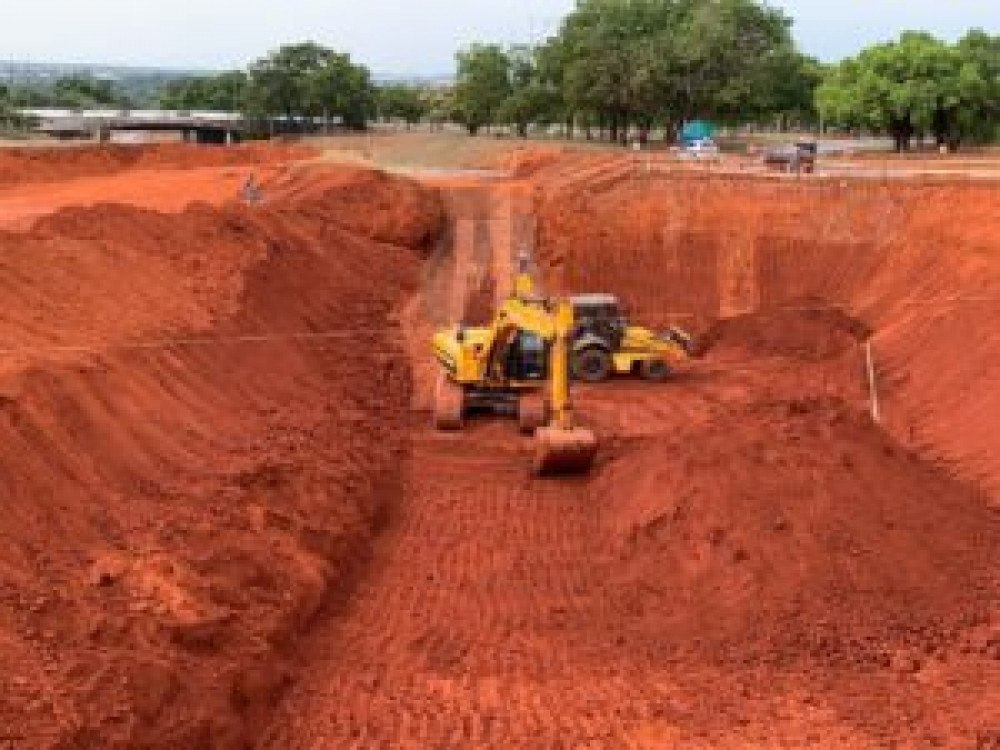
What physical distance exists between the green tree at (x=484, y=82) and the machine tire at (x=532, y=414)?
192 feet

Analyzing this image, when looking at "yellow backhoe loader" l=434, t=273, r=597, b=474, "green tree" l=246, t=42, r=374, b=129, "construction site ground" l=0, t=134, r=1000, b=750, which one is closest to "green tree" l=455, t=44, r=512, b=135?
"green tree" l=246, t=42, r=374, b=129

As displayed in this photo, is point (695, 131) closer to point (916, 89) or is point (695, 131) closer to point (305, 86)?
point (916, 89)

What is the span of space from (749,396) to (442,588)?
43.5 ft

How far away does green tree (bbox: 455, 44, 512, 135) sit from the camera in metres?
83.9

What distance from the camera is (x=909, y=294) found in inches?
1401

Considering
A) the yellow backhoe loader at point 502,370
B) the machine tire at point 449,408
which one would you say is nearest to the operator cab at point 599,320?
the yellow backhoe loader at point 502,370

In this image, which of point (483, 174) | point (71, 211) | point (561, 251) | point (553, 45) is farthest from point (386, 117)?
point (71, 211)

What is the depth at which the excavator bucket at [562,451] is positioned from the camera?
77.0 feet

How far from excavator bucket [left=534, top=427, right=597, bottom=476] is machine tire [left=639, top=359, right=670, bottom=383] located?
741cm

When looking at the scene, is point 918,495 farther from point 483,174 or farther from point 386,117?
point 386,117

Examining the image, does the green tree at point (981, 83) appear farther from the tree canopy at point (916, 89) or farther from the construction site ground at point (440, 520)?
the construction site ground at point (440, 520)

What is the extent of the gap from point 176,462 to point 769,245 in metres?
23.4

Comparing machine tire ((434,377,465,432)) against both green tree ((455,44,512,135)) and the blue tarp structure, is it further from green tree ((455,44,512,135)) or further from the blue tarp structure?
green tree ((455,44,512,135))

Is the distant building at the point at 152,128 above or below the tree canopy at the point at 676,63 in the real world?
below
